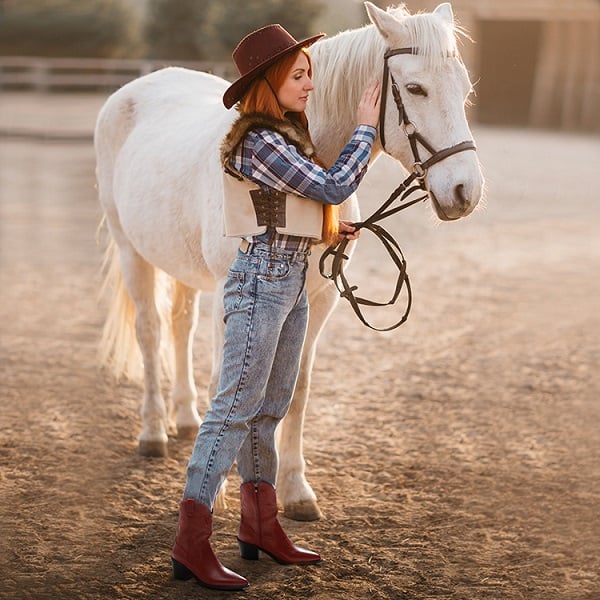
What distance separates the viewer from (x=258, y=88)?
288cm

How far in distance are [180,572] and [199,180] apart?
151cm

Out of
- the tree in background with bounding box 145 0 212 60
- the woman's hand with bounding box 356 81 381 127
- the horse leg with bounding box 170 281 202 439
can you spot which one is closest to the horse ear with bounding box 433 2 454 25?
the woman's hand with bounding box 356 81 381 127

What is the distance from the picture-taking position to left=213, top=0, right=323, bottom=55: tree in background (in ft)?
83.3

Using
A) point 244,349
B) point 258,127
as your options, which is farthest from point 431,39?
point 244,349

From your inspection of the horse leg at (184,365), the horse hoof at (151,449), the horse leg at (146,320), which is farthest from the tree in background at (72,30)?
the horse hoof at (151,449)

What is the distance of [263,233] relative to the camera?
297 centimetres

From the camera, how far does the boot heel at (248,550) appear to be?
329cm

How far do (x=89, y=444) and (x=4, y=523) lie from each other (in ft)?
3.11

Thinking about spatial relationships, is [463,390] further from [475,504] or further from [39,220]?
[39,220]

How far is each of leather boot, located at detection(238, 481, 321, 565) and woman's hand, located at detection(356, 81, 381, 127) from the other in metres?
1.22

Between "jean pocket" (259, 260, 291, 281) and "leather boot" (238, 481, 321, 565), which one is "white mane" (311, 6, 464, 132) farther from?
"leather boot" (238, 481, 321, 565)

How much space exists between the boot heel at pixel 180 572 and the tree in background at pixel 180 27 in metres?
29.6

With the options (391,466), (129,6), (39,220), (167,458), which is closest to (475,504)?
(391,466)

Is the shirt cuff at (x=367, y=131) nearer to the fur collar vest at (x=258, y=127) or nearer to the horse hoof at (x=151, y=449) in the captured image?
the fur collar vest at (x=258, y=127)
